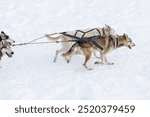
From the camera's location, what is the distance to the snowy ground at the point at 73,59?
26.4 feet

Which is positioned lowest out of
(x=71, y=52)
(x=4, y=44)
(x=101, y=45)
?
(x=71, y=52)

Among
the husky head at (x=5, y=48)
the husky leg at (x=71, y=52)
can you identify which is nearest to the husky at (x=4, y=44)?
the husky head at (x=5, y=48)

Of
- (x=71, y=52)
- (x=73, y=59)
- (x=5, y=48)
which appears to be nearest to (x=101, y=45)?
(x=71, y=52)

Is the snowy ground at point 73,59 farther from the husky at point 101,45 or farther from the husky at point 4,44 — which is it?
the husky at point 4,44

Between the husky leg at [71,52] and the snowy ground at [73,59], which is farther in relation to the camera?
the husky leg at [71,52]

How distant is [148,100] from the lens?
7395 millimetres

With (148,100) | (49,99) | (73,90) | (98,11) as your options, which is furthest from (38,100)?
(98,11)

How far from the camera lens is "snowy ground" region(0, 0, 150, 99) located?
317 inches

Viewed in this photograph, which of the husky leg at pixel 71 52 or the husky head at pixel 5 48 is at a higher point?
the husky head at pixel 5 48

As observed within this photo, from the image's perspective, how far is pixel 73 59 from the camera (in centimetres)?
980

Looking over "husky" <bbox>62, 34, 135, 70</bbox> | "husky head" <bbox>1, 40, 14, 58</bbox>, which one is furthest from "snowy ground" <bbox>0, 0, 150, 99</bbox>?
"husky head" <bbox>1, 40, 14, 58</bbox>

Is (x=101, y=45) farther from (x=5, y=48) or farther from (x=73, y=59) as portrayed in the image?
(x=5, y=48)

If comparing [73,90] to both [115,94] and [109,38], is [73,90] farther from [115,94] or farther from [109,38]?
[109,38]

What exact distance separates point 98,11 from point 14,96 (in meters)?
6.69
